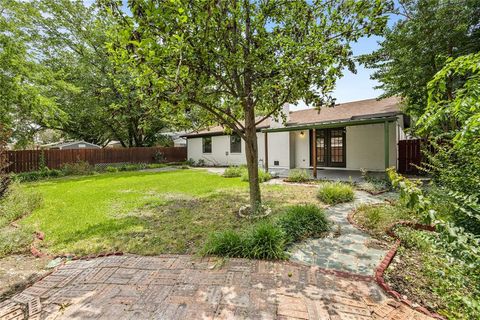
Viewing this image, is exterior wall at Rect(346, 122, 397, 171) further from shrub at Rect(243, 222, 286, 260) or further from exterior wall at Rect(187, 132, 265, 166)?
shrub at Rect(243, 222, 286, 260)

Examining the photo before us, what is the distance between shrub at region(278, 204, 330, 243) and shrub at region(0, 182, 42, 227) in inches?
232

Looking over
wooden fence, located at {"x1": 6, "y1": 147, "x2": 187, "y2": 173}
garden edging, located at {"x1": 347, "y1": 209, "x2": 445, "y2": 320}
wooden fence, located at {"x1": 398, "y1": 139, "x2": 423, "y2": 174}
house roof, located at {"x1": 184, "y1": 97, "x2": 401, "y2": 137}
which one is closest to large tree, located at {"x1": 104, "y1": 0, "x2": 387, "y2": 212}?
garden edging, located at {"x1": 347, "y1": 209, "x2": 445, "y2": 320}

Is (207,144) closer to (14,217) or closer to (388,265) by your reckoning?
(14,217)

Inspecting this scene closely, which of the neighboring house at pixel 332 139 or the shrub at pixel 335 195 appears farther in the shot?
the neighboring house at pixel 332 139

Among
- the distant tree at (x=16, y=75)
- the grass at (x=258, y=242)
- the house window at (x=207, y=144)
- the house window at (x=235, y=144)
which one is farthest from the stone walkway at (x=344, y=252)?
the house window at (x=207, y=144)

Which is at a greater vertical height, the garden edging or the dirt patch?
the garden edging

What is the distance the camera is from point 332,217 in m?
5.19

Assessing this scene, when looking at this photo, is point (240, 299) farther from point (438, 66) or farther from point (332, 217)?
point (438, 66)

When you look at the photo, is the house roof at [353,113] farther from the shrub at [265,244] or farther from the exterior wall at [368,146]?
the shrub at [265,244]

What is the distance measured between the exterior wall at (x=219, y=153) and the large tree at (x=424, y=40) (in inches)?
352

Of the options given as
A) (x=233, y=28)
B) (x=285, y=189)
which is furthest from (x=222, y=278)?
(x=285, y=189)

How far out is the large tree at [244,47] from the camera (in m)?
3.49

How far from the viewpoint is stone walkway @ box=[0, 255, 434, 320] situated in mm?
2289

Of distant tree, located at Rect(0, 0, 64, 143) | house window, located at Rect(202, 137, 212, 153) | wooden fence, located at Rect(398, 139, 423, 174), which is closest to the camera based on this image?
distant tree, located at Rect(0, 0, 64, 143)
